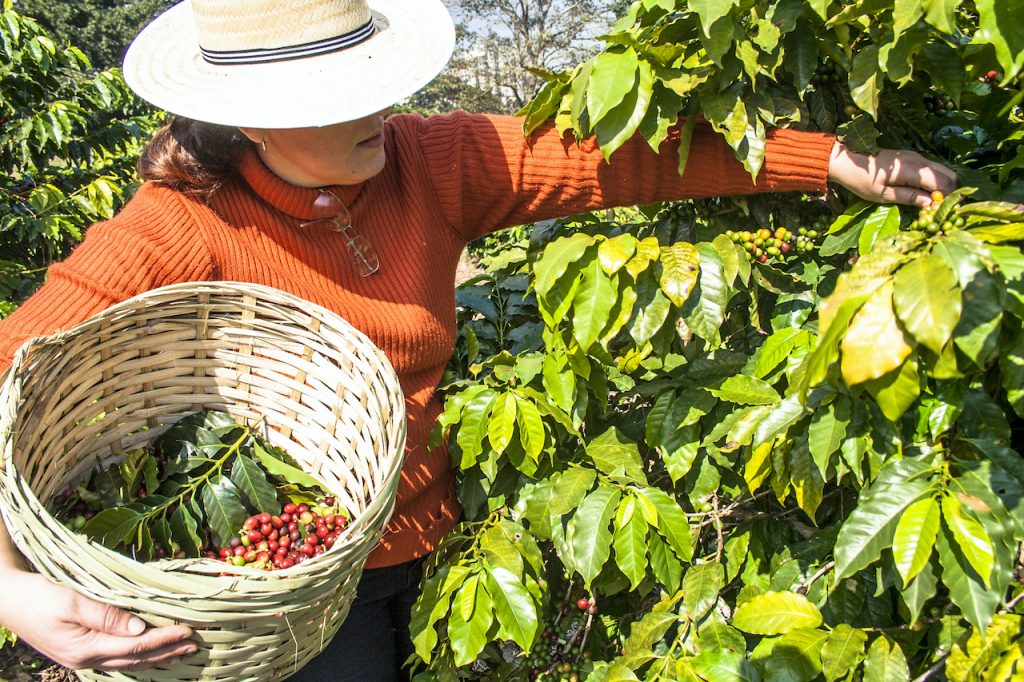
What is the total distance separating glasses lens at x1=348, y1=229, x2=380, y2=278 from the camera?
182 cm

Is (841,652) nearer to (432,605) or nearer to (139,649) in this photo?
(432,605)

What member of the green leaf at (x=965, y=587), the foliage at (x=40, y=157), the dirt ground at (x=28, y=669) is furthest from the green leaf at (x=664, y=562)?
the foliage at (x=40, y=157)

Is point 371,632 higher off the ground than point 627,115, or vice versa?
point 627,115

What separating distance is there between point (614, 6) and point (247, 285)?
20681mm

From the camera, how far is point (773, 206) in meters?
1.72

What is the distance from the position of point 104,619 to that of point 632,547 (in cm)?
91

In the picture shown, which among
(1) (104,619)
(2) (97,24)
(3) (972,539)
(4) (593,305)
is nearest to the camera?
(3) (972,539)

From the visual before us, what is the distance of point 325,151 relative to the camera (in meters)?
1.67

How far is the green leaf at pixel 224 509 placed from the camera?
1730mm

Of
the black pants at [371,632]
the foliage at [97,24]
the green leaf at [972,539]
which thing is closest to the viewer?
the green leaf at [972,539]

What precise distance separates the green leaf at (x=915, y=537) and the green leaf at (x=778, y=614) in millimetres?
255

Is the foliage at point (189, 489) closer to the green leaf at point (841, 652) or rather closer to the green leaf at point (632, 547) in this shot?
the green leaf at point (632, 547)

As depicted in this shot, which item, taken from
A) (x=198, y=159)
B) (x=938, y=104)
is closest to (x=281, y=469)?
(x=198, y=159)

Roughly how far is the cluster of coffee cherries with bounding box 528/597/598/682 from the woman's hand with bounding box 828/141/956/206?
116cm
